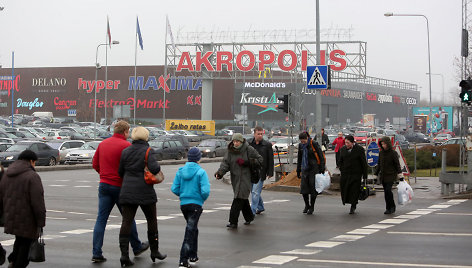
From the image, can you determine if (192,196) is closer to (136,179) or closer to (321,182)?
(136,179)

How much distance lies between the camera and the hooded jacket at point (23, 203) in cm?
898

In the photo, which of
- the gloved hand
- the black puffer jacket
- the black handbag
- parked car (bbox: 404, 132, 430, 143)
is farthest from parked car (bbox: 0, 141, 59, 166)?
parked car (bbox: 404, 132, 430, 143)

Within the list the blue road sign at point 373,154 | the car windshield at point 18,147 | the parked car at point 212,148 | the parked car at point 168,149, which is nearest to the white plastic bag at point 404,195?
the blue road sign at point 373,154

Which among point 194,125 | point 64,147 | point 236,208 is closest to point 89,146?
point 64,147

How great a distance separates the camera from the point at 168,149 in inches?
1839

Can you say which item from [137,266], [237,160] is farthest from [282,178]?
[137,266]

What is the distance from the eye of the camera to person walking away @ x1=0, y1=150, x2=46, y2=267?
29.5 feet

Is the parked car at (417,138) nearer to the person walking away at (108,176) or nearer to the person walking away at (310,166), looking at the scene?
the person walking away at (310,166)

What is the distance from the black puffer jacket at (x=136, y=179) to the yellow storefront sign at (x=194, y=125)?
6800 centimetres

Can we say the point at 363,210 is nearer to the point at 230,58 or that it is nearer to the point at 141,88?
the point at 230,58

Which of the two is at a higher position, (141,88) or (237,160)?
(141,88)

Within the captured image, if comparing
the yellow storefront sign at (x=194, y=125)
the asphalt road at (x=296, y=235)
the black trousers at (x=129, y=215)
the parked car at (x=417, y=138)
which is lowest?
the asphalt road at (x=296, y=235)

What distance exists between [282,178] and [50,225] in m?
12.1

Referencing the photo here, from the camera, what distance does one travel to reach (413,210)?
1819cm
